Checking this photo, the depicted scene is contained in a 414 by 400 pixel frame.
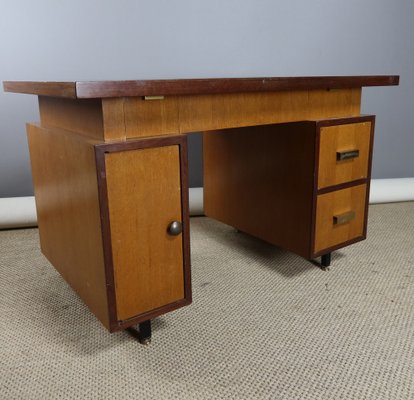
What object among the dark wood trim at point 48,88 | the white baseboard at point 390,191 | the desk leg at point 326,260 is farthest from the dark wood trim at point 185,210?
the white baseboard at point 390,191

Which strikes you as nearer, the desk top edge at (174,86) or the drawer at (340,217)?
the desk top edge at (174,86)

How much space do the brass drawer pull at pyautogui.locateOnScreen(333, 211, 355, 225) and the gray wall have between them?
840 millimetres

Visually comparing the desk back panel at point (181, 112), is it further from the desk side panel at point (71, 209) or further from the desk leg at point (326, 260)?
the desk leg at point (326, 260)

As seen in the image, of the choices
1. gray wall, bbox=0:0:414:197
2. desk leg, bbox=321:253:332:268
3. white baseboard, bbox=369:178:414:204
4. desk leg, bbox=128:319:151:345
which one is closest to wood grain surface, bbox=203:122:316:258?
desk leg, bbox=321:253:332:268

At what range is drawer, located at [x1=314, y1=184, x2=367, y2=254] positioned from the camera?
1.23 meters

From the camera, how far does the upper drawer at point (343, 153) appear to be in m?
1.17

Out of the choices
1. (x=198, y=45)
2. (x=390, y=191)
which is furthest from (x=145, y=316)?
(x=390, y=191)

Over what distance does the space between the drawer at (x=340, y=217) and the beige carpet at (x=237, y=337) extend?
120 mm

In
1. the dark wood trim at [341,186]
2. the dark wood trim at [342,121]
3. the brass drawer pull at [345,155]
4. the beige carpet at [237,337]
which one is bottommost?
the beige carpet at [237,337]

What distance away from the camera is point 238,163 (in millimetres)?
1462

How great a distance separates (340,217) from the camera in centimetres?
126

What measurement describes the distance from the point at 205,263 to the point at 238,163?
354 mm

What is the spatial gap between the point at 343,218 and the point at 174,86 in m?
0.68

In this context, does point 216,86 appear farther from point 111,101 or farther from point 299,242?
point 299,242
